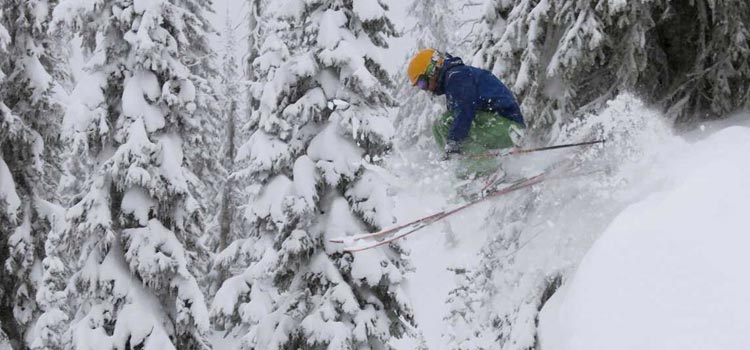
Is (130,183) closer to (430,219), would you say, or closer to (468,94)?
(430,219)

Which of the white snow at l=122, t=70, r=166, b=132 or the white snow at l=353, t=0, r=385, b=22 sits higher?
the white snow at l=353, t=0, r=385, b=22

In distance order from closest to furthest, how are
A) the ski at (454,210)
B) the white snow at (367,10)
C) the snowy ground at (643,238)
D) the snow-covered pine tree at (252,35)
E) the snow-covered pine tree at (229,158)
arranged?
the snowy ground at (643,238) → the ski at (454,210) → the white snow at (367,10) → the snow-covered pine tree at (252,35) → the snow-covered pine tree at (229,158)

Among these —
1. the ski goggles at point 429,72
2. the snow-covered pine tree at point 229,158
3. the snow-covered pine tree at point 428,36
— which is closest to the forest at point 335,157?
the ski goggles at point 429,72

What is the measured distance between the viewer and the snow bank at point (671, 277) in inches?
169

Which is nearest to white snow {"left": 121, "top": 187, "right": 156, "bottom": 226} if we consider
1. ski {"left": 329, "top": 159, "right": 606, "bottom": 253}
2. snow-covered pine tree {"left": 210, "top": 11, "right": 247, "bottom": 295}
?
ski {"left": 329, "top": 159, "right": 606, "bottom": 253}

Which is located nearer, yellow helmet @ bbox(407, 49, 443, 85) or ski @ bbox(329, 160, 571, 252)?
yellow helmet @ bbox(407, 49, 443, 85)

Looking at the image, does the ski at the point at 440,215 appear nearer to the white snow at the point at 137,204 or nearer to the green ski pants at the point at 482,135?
the green ski pants at the point at 482,135

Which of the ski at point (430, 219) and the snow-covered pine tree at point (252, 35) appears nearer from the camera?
the ski at point (430, 219)

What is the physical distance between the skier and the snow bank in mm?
2336

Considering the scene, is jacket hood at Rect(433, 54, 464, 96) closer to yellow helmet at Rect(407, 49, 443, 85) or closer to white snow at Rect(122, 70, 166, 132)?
yellow helmet at Rect(407, 49, 443, 85)

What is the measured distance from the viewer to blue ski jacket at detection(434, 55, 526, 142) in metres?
7.89

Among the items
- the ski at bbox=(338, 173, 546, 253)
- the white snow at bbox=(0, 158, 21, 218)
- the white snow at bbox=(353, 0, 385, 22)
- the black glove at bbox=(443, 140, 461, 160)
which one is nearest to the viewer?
the black glove at bbox=(443, 140, 461, 160)

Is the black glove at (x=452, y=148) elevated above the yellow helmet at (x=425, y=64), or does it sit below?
below

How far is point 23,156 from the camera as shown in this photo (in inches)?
548
